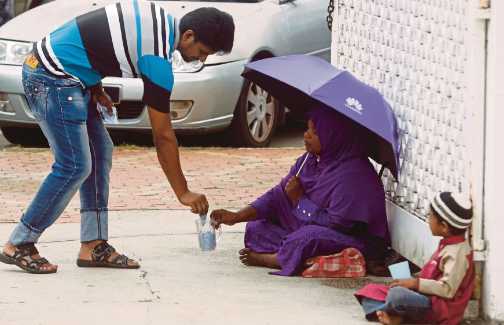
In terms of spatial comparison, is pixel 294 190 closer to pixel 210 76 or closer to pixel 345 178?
pixel 345 178

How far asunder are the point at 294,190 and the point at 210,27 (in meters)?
1.21

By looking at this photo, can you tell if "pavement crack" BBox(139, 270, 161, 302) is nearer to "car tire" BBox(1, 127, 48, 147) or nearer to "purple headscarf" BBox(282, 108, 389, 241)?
"purple headscarf" BBox(282, 108, 389, 241)

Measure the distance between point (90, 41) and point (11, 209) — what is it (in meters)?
2.42

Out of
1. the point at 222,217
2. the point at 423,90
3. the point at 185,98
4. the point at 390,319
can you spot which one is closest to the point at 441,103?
the point at 423,90

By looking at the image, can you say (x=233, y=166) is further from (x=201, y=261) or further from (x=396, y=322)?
(x=396, y=322)

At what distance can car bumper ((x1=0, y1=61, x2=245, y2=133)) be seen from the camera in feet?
36.6

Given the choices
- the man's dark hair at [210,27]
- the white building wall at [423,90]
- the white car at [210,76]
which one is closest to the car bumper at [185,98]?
the white car at [210,76]

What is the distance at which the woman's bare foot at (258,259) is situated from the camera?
23.7 feet

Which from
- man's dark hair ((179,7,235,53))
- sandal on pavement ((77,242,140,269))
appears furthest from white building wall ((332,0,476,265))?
sandal on pavement ((77,242,140,269))

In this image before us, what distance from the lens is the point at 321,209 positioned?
23.6ft

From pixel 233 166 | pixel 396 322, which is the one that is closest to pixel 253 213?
pixel 396 322

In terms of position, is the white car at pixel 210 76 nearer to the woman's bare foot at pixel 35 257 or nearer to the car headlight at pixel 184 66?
the car headlight at pixel 184 66

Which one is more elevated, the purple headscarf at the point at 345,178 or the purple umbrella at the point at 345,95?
the purple umbrella at the point at 345,95

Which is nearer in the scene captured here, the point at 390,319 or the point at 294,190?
the point at 390,319
